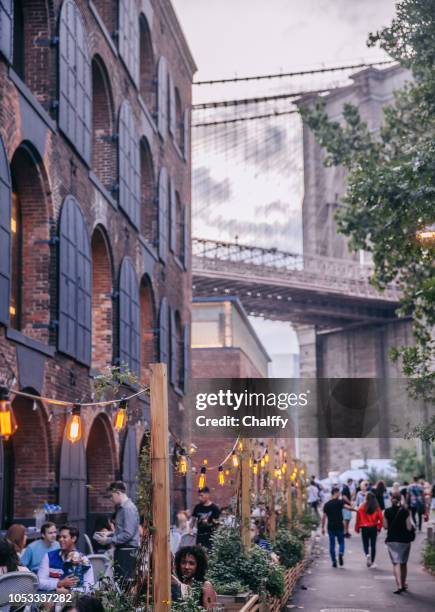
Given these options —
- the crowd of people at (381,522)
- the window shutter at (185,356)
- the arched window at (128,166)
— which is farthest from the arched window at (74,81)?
the window shutter at (185,356)

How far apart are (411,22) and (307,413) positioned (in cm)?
755

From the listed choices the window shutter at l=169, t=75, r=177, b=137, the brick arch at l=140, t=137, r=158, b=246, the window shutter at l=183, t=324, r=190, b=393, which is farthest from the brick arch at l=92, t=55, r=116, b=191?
the window shutter at l=183, t=324, r=190, b=393

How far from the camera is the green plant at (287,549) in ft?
53.7

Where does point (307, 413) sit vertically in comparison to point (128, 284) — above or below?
below

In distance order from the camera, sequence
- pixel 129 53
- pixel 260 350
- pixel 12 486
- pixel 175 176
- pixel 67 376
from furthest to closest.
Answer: pixel 260 350
pixel 175 176
pixel 129 53
pixel 67 376
pixel 12 486

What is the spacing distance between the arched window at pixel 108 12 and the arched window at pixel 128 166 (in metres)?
1.40

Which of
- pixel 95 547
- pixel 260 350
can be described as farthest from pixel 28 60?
pixel 260 350

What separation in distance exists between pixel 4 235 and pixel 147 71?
12689 millimetres

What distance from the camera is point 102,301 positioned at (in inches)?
741

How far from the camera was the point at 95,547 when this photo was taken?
17156 mm

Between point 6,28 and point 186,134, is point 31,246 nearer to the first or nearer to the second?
point 6,28

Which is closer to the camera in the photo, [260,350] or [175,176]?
[175,176]

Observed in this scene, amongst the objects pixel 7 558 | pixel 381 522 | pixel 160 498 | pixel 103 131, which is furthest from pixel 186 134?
pixel 160 498

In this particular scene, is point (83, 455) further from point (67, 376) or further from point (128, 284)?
point (128, 284)
